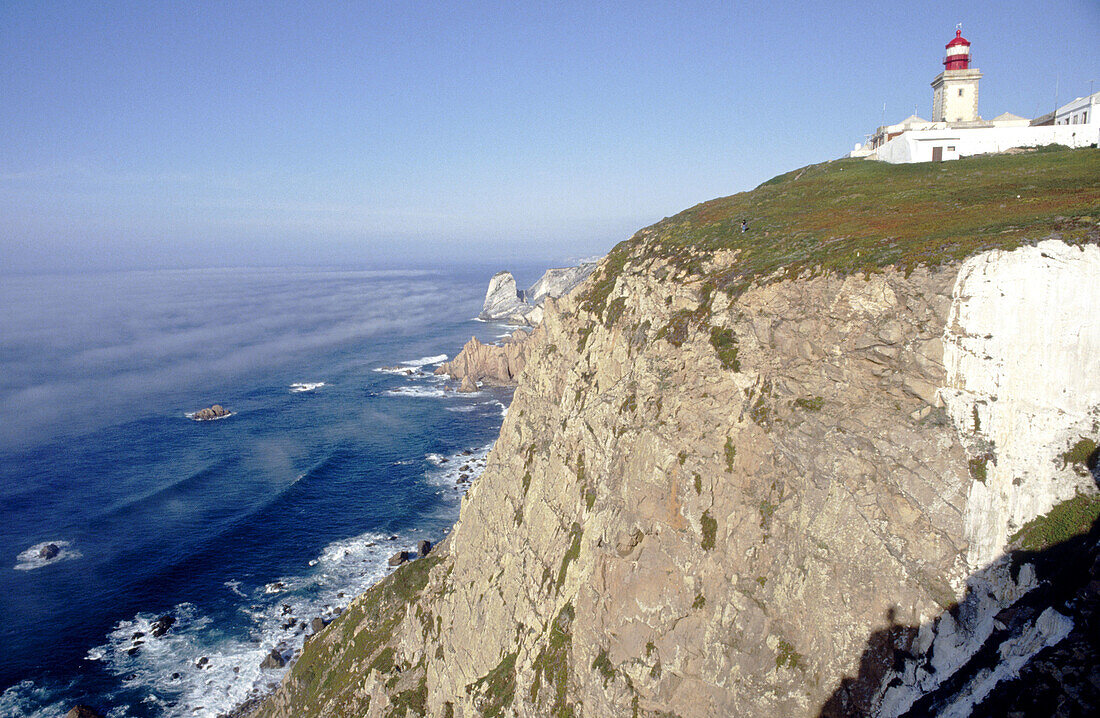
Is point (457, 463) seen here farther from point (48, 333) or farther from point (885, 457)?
point (48, 333)

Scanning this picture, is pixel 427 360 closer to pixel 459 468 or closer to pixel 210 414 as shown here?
pixel 210 414

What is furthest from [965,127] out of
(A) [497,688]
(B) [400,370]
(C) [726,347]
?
(B) [400,370]

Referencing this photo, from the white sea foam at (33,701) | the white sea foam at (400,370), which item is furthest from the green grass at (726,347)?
the white sea foam at (400,370)

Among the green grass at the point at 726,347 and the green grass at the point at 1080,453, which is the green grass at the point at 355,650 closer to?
the green grass at the point at 726,347

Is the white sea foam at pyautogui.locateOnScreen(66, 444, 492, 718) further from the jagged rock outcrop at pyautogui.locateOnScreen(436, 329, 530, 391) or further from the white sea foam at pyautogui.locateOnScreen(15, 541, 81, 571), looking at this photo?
the jagged rock outcrop at pyautogui.locateOnScreen(436, 329, 530, 391)

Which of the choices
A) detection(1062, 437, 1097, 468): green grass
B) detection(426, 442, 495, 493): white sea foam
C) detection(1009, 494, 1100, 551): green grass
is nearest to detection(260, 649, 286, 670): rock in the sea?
detection(426, 442, 495, 493): white sea foam
